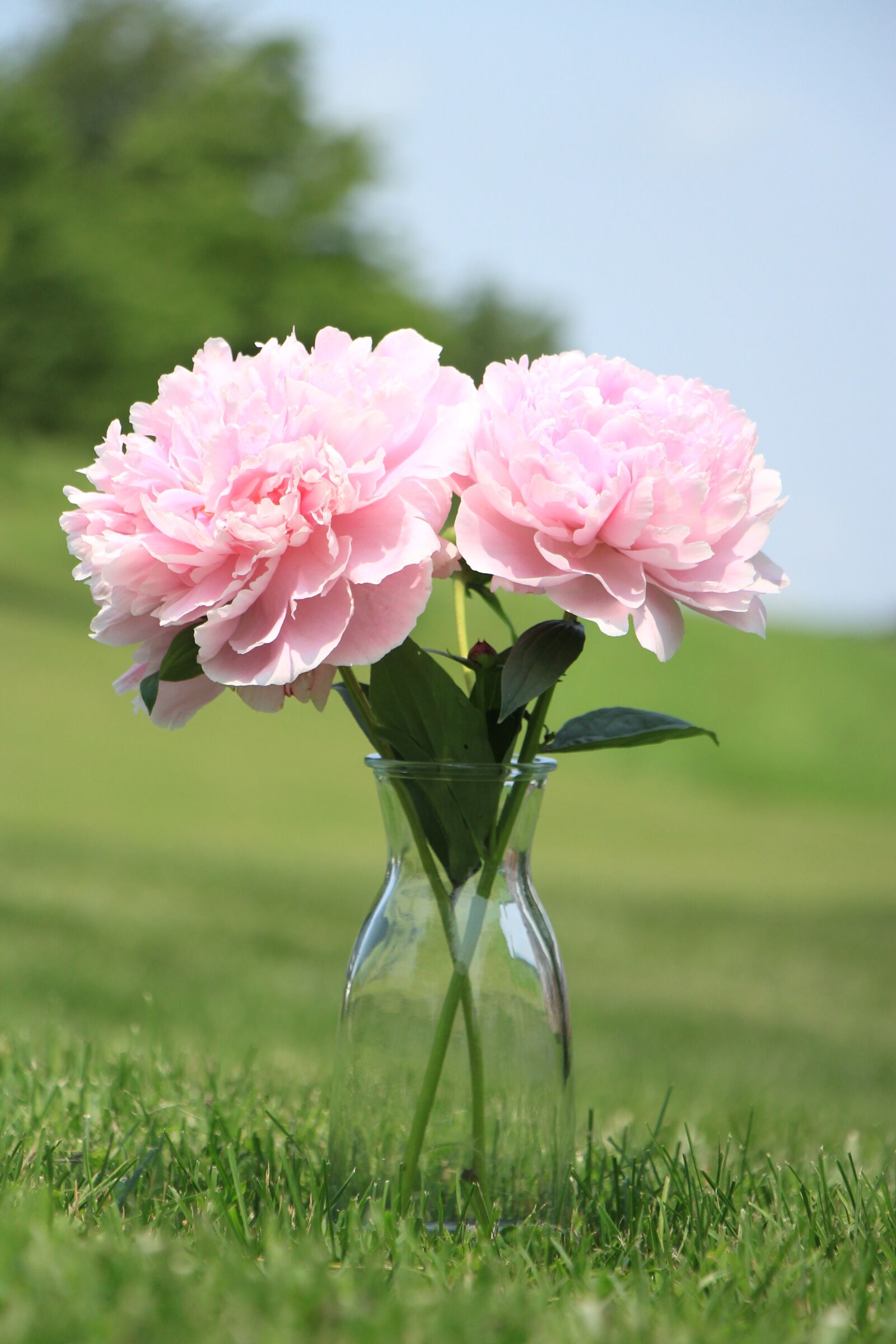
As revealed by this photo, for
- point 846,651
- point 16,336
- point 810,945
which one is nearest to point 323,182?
point 16,336

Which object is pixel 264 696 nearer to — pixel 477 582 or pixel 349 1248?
pixel 477 582

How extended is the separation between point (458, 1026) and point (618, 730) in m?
0.28

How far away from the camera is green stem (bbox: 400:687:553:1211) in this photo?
3.44ft

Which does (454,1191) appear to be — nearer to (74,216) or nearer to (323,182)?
(74,216)

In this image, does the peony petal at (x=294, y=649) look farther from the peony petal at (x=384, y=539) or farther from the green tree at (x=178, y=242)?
the green tree at (x=178, y=242)

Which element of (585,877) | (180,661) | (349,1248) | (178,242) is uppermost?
(178,242)

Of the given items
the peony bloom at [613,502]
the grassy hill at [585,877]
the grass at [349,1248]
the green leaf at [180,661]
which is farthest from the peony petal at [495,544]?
the grassy hill at [585,877]

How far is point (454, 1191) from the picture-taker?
1086 millimetres

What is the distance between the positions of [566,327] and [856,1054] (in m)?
29.2

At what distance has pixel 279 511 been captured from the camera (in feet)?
3.02

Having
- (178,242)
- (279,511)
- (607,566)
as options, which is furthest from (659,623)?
(178,242)

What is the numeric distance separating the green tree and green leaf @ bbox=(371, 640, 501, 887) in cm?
1599

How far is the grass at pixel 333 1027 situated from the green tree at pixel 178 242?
16.8 ft

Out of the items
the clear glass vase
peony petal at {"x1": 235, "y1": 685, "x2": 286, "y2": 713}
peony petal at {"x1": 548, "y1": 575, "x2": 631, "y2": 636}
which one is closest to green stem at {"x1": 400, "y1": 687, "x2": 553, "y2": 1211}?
the clear glass vase
